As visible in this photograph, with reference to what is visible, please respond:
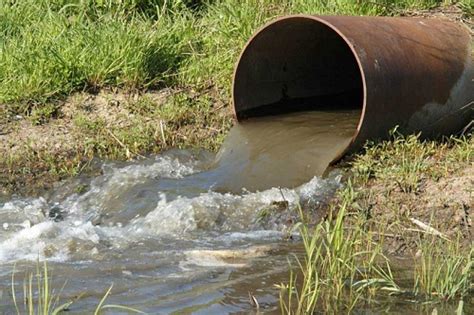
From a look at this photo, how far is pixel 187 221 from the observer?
19.0 ft

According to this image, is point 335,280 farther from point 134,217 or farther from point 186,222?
point 134,217

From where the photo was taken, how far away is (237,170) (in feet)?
21.5

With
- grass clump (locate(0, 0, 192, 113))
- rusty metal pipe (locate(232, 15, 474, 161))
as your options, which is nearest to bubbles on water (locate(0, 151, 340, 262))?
rusty metal pipe (locate(232, 15, 474, 161))

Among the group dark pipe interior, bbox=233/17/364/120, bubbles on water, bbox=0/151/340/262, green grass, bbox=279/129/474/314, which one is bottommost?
bubbles on water, bbox=0/151/340/262

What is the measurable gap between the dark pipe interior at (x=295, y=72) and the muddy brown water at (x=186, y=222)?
0.24 meters

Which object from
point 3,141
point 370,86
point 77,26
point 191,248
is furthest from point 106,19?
point 191,248

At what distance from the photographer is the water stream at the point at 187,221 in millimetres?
4688

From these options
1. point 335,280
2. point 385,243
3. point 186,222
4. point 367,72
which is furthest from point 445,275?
point 367,72

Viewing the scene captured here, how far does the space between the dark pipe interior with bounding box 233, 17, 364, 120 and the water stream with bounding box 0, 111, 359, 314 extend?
25cm

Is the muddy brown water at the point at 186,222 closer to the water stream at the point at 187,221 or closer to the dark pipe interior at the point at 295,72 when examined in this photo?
the water stream at the point at 187,221

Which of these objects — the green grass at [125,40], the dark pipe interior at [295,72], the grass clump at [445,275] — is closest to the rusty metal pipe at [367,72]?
the dark pipe interior at [295,72]

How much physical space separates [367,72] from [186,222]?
5.14ft

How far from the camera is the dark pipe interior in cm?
738

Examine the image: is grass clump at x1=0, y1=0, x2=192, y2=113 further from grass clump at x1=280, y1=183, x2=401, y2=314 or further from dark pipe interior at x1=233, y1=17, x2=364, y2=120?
grass clump at x1=280, y1=183, x2=401, y2=314
